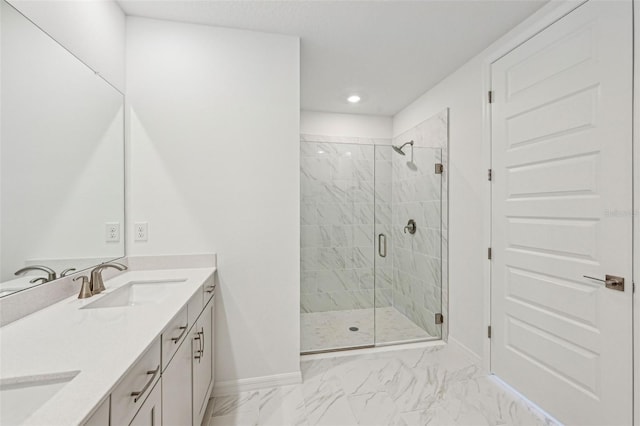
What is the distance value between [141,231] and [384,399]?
78.2 inches

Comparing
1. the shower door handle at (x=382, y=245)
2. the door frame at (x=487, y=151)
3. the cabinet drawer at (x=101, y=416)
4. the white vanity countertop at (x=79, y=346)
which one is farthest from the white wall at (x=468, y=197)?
the cabinet drawer at (x=101, y=416)

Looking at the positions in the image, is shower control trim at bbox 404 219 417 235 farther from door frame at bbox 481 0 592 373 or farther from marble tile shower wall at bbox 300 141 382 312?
door frame at bbox 481 0 592 373

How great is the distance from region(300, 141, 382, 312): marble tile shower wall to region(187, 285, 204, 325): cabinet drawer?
60.4 inches

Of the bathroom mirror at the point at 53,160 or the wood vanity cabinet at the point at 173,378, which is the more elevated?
the bathroom mirror at the point at 53,160

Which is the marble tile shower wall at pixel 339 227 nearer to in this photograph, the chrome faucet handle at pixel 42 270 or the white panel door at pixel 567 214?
the white panel door at pixel 567 214

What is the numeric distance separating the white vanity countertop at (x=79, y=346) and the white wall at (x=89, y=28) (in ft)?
4.15

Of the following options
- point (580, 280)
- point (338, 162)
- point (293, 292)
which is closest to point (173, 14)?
point (338, 162)

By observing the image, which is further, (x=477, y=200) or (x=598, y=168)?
(x=477, y=200)

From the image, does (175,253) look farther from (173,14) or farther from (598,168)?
(598,168)

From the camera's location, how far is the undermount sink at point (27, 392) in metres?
0.67

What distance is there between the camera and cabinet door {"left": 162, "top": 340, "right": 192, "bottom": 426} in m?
1.06

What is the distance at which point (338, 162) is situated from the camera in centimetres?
313

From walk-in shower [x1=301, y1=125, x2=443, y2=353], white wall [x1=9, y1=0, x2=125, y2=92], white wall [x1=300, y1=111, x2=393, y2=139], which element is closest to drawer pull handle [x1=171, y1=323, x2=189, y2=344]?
white wall [x1=9, y1=0, x2=125, y2=92]

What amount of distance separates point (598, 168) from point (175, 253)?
2.54m
